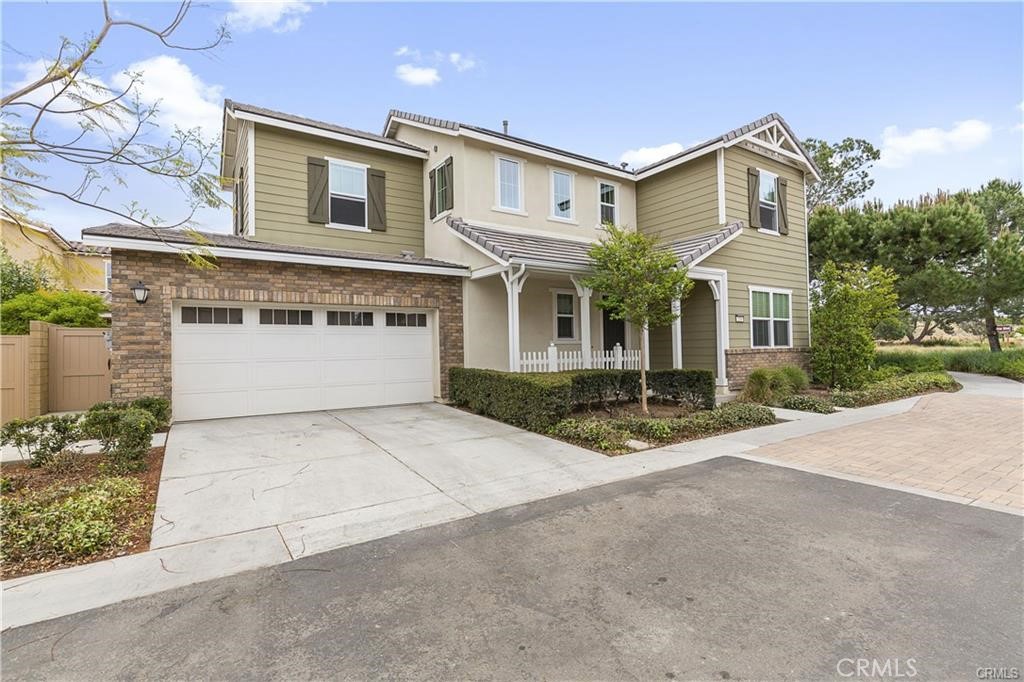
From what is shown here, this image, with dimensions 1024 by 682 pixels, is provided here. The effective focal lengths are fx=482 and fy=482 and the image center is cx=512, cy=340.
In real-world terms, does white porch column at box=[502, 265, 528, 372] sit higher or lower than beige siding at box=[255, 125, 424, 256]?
lower

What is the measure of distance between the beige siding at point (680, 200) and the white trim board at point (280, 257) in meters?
6.28

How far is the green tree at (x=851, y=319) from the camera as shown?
11.9m

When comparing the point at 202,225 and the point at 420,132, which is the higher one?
the point at 420,132

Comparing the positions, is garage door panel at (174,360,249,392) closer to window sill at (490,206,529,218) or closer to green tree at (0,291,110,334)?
window sill at (490,206,529,218)

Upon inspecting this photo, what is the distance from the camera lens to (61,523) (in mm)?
3863

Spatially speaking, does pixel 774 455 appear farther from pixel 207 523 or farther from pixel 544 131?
pixel 544 131

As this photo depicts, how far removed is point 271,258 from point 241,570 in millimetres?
6885

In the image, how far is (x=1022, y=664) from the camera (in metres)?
2.33

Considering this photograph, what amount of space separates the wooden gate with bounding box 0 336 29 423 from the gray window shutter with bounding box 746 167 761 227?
16450mm

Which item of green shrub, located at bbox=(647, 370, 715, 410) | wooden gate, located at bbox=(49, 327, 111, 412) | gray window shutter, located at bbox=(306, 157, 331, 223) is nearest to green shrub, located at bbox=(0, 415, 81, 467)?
wooden gate, located at bbox=(49, 327, 111, 412)

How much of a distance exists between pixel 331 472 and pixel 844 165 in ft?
91.0

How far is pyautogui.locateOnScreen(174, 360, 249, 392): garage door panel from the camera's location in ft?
28.5

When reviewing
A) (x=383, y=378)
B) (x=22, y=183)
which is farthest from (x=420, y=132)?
(x=22, y=183)

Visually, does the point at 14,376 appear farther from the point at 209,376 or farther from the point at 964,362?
the point at 964,362
